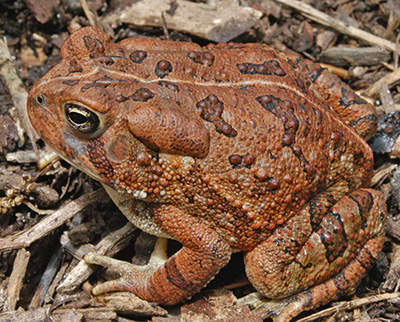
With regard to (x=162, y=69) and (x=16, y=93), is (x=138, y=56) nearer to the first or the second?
(x=162, y=69)

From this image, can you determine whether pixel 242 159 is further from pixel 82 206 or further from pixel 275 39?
pixel 275 39

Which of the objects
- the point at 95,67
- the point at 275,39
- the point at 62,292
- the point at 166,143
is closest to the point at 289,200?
the point at 166,143

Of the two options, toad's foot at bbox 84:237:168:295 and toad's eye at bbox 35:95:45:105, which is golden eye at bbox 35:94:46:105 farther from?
toad's foot at bbox 84:237:168:295

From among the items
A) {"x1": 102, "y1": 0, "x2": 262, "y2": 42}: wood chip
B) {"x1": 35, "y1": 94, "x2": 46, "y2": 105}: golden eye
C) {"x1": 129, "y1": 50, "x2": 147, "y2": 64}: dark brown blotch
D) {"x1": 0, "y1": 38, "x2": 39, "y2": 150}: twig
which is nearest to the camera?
{"x1": 35, "y1": 94, "x2": 46, "y2": 105}: golden eye

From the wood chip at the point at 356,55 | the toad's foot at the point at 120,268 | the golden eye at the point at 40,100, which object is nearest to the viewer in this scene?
the golden eye at the point at 40,100

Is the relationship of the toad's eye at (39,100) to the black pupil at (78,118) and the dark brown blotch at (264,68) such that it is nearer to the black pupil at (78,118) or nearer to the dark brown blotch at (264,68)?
the black pupil at (78,118)

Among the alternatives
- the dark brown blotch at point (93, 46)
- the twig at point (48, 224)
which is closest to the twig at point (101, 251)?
the twig at point (48, 224)

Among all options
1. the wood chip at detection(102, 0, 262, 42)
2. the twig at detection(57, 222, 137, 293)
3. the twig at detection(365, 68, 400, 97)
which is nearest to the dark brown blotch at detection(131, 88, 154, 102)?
the twig at detection(57, 222, 137, 293)

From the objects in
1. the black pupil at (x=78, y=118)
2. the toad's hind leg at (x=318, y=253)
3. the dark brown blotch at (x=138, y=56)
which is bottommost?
the toad's hind leg at (x=318, y=253)
